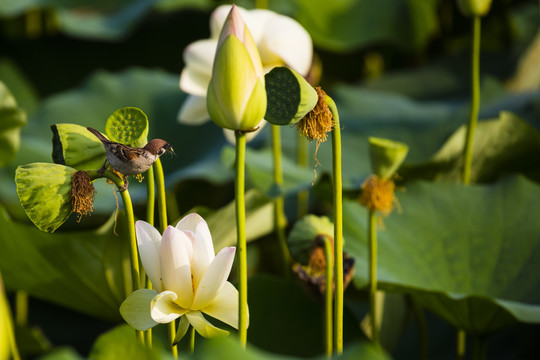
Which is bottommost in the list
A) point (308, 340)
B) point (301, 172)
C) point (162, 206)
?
point (308, 340)

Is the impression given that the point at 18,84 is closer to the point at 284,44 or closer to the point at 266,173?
the point at 266,173

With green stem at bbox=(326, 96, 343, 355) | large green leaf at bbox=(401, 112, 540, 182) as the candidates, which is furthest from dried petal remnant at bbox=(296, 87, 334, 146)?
large green leaf at bbox=(401, 112, 540, 182)

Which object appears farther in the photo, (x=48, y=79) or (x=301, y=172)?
(x=48, y=79)

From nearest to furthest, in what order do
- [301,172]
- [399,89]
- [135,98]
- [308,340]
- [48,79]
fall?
[308,340] < [301,172] < [135,98] < [399,89] < [48,79]

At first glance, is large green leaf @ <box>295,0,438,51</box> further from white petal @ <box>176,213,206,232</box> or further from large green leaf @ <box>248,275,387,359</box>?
white petal @ <box>176,213,206,232</box>

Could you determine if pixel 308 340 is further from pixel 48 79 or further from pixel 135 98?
pixel 48 79

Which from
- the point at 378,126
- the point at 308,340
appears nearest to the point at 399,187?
the point at 308,340

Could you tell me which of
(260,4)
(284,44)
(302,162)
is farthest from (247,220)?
(260,4)

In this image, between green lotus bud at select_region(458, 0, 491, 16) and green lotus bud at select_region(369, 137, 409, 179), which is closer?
green lotus bud at select_region(369, 137, 409, 179)

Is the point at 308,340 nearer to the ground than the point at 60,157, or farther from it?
nearer to the ground
